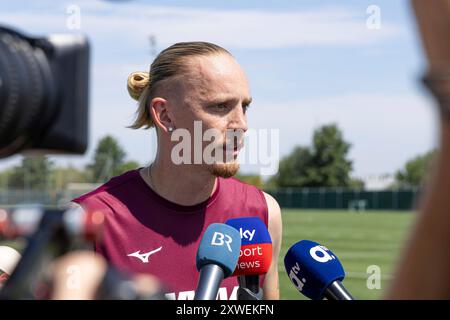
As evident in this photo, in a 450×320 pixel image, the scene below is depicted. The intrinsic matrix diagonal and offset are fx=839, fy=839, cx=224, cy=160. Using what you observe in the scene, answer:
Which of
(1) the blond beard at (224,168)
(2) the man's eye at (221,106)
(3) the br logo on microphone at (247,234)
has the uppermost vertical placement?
(2) the man's eye at (221,106)

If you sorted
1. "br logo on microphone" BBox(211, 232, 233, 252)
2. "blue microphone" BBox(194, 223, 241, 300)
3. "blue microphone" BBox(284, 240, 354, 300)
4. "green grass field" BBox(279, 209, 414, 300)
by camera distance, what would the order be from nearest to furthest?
"blue microphone" BBox(194, 223, 241, 300) → "br logo on microphone" BBox(211, 232, 233, 252) → "blue microphone" BBox(284, 240, 354, 300) → "green grass field" BBox(279, 209, 414, 300)

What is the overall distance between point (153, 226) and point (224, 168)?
470 mm

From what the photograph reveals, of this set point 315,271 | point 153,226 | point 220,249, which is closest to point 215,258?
point 220,249

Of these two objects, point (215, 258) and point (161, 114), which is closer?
point (215, 258)

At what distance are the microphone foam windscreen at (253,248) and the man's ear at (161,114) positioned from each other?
2.62ft

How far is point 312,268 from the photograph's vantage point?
2.89m

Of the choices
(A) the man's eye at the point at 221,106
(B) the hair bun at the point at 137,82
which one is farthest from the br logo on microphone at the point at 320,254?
(B) the hair bun at the point at 137,82

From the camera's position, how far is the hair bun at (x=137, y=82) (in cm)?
393

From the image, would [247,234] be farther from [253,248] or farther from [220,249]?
[220,249]

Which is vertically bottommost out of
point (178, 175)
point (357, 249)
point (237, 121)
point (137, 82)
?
point (357, 249)

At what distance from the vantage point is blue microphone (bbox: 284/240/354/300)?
2723 millimetres

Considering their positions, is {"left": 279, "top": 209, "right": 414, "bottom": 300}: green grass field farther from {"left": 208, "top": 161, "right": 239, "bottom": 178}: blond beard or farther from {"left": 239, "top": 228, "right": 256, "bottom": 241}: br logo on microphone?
{"left": 239, "top": 228, "right": 256, "bottom": 241}: br logo on microphone

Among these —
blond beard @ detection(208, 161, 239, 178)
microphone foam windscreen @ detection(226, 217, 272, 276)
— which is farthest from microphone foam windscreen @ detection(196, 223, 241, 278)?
blond beard @ detection(208, 161, 239, 178)

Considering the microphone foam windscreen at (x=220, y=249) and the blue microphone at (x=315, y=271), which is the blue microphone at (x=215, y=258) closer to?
the microphone foam windscreen at (x=220, y=249)
